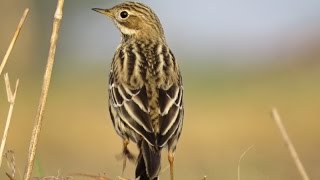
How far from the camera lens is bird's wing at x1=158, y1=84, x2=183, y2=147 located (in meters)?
6.94

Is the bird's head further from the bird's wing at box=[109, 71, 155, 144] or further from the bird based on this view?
the bird's wing at box=[109, 71, 155, 144]

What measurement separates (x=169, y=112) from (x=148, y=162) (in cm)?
58

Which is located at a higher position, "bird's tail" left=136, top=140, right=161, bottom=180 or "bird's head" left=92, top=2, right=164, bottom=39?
"bird's head" left=92, top=2, right=164, bottom=39

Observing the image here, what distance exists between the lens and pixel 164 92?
7.33 m

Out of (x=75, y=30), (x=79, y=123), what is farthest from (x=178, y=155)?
(x=75, y=30)

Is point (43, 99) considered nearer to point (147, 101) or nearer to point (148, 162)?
point (148, 162)

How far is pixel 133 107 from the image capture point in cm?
719

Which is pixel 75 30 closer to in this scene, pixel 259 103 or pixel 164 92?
pixel 259 103

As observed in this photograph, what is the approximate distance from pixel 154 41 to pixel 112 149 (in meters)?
7.91

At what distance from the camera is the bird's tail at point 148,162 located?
6629 mm

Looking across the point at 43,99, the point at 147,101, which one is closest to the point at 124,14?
the point at 147,101

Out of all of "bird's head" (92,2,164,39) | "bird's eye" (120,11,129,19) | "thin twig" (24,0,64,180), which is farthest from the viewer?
"bird's eye" (120,11,129,19)

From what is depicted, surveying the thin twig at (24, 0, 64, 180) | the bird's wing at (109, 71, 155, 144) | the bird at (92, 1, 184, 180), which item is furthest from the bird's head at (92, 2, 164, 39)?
the thin twig at (24, 0, 64, 180)

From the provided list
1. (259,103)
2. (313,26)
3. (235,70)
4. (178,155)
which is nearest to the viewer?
(178,155)
